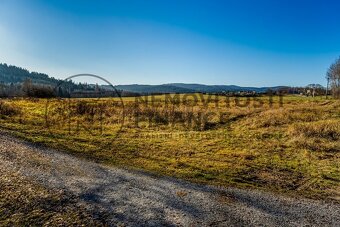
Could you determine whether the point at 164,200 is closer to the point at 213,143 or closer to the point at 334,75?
the point at 213,143

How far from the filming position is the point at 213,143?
19578 mm

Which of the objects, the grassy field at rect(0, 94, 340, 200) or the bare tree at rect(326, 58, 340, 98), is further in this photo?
the bare tree at rect(326, 58, 340, 98)

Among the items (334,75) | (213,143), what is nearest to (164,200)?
(213,143)

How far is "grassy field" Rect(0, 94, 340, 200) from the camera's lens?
1268 cm

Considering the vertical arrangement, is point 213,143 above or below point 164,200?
below

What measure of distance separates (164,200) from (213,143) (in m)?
10.9

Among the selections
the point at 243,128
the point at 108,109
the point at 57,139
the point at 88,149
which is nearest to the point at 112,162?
the point at 88,149

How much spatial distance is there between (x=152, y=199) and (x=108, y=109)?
81.9 ft

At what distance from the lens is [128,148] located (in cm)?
1755

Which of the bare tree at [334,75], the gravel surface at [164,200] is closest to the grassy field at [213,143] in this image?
the gravel surface at [164,200]

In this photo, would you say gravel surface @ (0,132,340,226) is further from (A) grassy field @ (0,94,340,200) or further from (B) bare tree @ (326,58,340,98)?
(B) bare tree @ (326,58,340,98)

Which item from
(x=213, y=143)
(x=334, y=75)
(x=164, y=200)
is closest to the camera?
(x=164, y=200)

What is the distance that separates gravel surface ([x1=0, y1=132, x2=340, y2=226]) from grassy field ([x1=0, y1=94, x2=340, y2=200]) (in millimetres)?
1351

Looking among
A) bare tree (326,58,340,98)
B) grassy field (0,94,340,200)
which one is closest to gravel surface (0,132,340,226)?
grassy field (0,94,340,200)
